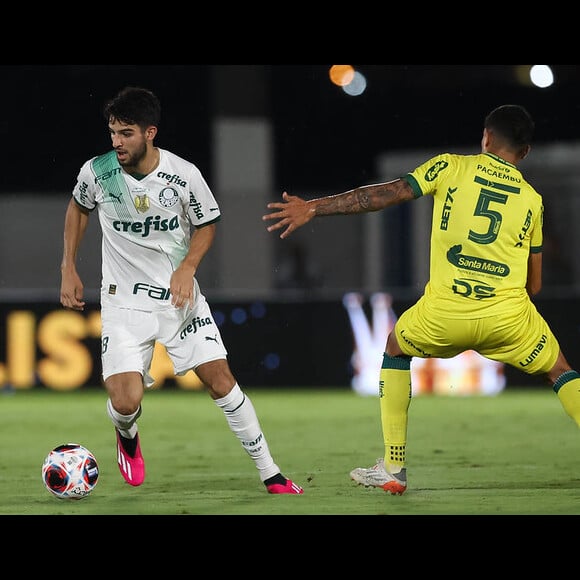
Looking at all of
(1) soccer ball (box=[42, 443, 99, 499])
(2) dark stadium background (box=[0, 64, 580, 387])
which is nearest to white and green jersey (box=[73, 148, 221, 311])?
(1) soccer ball (box=[42, 443, 99, 499])

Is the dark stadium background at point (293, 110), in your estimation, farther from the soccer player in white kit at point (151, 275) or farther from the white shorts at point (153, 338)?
the white shorts at point (153, 338)

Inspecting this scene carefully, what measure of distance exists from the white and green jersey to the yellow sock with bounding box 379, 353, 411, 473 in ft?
3.50

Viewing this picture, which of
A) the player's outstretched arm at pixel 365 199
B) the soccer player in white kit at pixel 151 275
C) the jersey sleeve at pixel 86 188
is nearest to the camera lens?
the player's outstretched arm at pixel 365 199

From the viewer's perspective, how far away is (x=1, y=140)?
13.0m

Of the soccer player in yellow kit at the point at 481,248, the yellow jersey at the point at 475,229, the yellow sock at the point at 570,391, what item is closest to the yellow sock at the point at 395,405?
the soccer player in yellow kit at the point at 481,248

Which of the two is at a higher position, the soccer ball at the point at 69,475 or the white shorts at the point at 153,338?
the white shorts at the point at 153,338

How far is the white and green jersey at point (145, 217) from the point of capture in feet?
20.2

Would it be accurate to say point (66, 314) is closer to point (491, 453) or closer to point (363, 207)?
point (491, 453)

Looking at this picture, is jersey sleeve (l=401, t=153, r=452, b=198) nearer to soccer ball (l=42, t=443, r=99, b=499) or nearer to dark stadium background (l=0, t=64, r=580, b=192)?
soccer ball (l=42, t=443, r=99, b=499)

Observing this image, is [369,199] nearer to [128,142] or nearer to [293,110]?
[128,142]

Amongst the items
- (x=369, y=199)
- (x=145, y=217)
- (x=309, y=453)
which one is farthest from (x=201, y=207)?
(x=309, y=453)

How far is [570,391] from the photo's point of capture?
598cm

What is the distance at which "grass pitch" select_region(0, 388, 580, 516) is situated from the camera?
19.2 ft

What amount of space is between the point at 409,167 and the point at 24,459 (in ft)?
27.9
